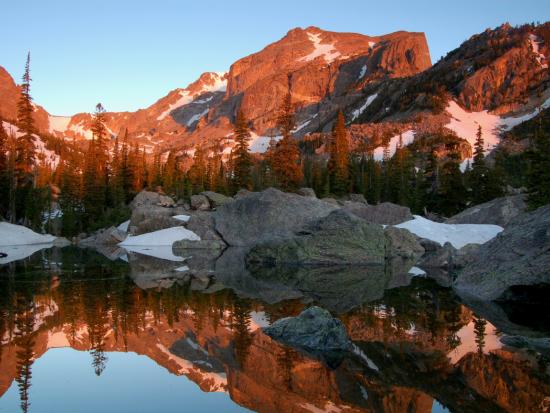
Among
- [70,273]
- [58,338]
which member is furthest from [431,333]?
[70,273]

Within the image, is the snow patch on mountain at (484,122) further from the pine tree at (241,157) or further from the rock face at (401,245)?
the rock face at (401,245)

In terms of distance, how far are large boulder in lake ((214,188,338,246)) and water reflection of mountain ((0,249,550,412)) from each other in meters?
17.5

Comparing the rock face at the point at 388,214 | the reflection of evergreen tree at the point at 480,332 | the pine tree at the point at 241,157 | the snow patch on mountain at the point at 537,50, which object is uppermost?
the snow patch on mountain at the point at 537,50

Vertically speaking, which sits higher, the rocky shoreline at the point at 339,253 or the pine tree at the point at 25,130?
the pine tree at the point at 25,130

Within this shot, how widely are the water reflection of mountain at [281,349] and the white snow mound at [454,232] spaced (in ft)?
51.1

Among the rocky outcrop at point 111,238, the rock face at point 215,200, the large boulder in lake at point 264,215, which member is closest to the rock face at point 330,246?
the large boulder in lake at point 264,215

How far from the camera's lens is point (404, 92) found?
160 m

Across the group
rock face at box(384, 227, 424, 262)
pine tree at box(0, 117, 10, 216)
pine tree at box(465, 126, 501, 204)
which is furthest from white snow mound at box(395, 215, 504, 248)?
pine tree at box(0, 117, 10, 216)

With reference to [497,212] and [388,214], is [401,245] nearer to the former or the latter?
[388,214]

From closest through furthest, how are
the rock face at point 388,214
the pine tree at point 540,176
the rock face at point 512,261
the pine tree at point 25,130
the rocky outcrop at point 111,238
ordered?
1. the rock face at point 512,261
2. the pine tree at point 540,176
3. the rock face at point 388,214
4. the rocky outcrop at point 111,238
5. the pine tree at point 25,130

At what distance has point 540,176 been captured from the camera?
1185 inches

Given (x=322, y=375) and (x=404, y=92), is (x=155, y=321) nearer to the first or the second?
(x=322, y=375)

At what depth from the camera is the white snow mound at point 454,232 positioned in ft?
90.4

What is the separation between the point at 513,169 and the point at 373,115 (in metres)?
77.2
